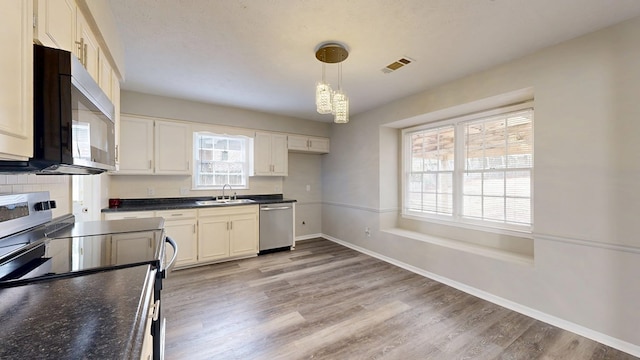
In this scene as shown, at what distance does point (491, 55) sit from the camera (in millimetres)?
2461

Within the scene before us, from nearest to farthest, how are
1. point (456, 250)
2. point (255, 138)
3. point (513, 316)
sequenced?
1. point (513, 316)
2. point (456, 250)
3. point (255, 138)

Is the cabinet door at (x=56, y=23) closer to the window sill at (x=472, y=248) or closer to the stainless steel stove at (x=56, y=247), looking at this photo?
the stainless steel stove at (x=56, y=247)

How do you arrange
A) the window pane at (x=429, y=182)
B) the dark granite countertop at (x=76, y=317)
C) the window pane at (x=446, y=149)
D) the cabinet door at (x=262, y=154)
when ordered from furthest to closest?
the cabinet door at (x=262, y=154) → the window pane at (x=429, y=182) → the window pane at (x=446, y=149) → the dark granite countertop at (x=76, y=317)

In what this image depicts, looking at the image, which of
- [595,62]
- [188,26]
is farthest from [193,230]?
[595,62]

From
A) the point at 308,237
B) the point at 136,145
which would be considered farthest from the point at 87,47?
the point at 308,237

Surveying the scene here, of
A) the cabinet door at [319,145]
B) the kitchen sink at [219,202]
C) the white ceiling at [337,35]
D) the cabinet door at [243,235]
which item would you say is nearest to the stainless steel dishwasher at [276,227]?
the cabinet door at [243,235]

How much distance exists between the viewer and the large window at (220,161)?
418 centimetres

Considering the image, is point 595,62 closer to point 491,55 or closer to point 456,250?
point 491,55

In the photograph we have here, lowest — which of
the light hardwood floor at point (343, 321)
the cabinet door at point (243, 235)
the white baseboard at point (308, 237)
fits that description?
the light hardwood floor at point (343, 321)

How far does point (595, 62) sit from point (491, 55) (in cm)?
75

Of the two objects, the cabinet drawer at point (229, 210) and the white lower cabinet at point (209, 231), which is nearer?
the white lower cabinet at point (209, 231)

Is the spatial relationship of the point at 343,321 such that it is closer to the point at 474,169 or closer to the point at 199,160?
the point at 474,169

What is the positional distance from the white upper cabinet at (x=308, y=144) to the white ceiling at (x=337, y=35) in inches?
65.8

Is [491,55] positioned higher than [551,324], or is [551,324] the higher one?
[491,55]
